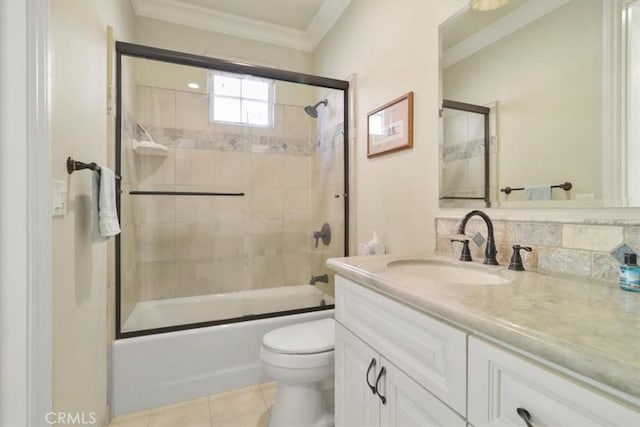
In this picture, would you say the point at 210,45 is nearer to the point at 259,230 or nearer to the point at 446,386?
the point at 259,230

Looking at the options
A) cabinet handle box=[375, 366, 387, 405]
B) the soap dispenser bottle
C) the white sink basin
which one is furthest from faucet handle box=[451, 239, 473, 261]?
cabinet handle box=[375, 366, 387, 405]

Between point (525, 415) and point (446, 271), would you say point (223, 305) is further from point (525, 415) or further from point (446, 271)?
point (525, 415)

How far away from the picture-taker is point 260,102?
2.48 meters

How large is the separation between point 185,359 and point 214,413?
0.35m

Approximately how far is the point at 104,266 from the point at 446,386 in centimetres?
165

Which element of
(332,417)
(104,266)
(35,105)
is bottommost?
(332,417)

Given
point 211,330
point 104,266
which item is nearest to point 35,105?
point 104,266

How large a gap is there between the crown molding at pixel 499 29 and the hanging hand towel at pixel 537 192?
0.59 meters

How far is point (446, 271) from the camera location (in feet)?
3.68

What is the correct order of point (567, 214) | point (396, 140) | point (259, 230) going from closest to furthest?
point (567, 214), point (396, 140), point (259, 230)

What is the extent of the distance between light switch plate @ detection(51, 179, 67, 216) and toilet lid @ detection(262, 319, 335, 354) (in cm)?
100

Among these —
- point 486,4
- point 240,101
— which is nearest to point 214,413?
point 240,101

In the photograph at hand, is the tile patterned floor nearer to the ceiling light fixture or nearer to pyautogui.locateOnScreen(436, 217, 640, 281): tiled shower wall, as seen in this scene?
pyautogui.locateOnScreen(436, 217, 640, 281): tiled shower wall

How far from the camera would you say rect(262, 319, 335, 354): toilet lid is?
4.45ft
